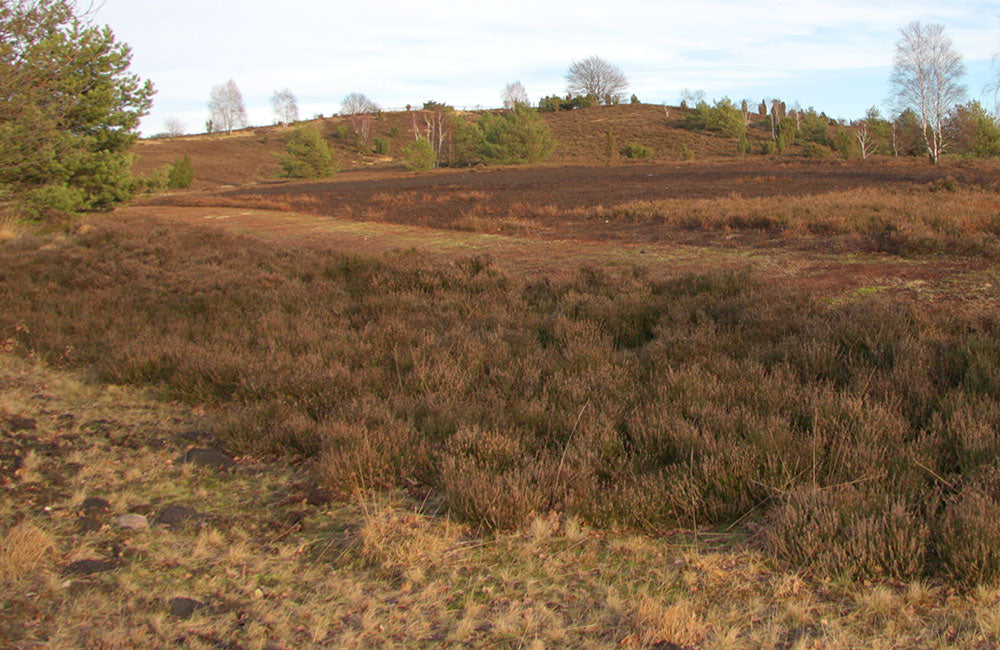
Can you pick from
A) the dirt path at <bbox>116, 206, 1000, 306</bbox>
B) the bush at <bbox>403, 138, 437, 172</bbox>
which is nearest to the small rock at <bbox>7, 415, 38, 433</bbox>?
the dirt path at <bbox>116, 206, 1000, 306</bbox>

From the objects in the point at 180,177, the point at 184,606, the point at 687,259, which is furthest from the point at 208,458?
the point at 180,177

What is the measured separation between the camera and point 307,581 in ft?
9.99

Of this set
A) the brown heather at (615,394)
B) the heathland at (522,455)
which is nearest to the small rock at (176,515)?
the heathland at (522,455)

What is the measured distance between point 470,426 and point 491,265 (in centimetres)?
608

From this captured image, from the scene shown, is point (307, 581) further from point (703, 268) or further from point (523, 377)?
point (703, 268)

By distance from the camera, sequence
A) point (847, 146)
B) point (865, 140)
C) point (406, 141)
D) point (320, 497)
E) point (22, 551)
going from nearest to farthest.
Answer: point (22, 551) < point (320, 497) < point (847, 146) < point (865, 140) < point (406, 141)

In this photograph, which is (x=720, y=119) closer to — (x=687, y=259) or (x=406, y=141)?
(x=406, y=141)

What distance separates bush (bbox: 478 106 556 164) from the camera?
2218 inches

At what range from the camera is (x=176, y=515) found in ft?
12.4

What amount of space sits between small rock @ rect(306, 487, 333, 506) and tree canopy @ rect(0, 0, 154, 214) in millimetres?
4874

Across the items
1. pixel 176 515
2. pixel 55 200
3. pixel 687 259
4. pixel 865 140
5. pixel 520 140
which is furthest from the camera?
pixel 865 140

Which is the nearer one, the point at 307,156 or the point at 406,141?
the point at 307,156

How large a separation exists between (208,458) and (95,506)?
0.86 m

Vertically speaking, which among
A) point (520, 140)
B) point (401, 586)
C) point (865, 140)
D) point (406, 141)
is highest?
point (406, 141)
